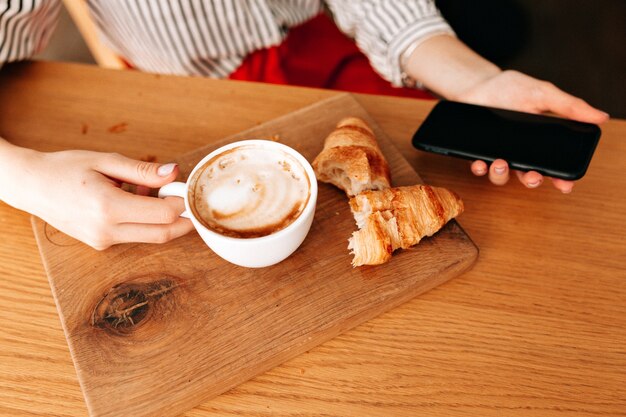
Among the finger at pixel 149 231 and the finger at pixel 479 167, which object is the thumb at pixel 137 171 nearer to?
the finger at pixel 149 231

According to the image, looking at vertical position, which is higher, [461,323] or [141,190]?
[141,190]

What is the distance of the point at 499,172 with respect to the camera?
1.02m

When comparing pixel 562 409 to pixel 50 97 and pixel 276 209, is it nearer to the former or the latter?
pixel 276 209

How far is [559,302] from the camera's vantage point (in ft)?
3.03

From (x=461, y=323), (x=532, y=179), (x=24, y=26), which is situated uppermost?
(x=24, y=26)

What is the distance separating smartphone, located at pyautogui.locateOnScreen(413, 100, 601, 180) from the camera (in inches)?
39.3

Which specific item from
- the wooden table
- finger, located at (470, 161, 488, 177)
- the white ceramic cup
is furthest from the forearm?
the white ceramic cup

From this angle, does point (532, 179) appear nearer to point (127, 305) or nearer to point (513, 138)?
point (513, 138)

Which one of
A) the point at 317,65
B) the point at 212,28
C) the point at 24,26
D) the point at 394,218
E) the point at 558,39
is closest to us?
the point at 394,218

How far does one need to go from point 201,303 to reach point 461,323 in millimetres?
467

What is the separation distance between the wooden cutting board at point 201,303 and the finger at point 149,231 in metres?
0.03

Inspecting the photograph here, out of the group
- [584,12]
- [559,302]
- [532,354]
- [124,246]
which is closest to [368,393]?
[532,354]

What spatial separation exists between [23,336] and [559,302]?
3.20ft

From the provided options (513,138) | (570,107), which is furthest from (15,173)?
(570,107)
